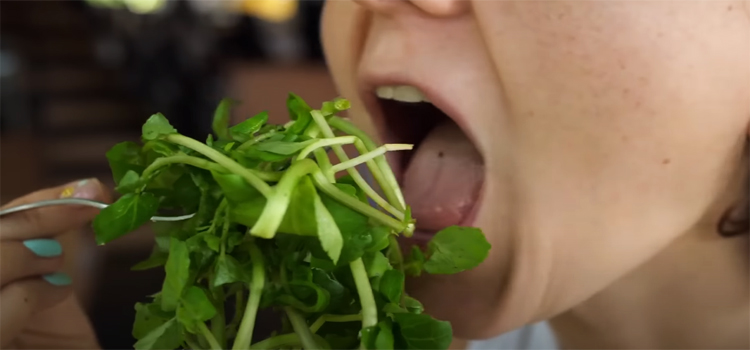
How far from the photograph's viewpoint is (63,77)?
2947mm

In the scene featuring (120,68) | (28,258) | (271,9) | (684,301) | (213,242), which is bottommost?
(120,68)

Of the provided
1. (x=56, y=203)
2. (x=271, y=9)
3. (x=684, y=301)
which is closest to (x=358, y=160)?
(x=56, y=203)

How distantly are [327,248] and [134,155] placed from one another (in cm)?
14

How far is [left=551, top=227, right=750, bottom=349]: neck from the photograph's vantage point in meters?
0.48

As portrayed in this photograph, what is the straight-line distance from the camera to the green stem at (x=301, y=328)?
26cm

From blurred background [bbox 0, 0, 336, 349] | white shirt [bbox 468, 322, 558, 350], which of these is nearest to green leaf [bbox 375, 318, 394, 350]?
white shirt [bbox 468, 322, 558, 350]

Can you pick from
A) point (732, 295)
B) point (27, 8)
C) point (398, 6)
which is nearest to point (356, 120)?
point (398, 6)

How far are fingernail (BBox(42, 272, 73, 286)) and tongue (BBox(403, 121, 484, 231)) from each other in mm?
271

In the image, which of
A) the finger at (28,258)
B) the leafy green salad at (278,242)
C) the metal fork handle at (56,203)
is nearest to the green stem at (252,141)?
the leafy green salad at (278,242)

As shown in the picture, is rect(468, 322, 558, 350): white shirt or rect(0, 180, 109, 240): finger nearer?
rect(0, 180, 109, 240): finger

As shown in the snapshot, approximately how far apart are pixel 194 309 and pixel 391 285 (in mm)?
79

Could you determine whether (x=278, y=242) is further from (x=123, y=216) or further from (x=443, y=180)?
(x=443, y=180)

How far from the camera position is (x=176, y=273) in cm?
25

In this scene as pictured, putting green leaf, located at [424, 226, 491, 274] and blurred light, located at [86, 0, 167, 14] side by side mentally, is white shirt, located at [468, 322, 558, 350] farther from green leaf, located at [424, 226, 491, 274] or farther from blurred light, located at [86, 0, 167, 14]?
blurred light, located at [86, 0, 167, 14]
